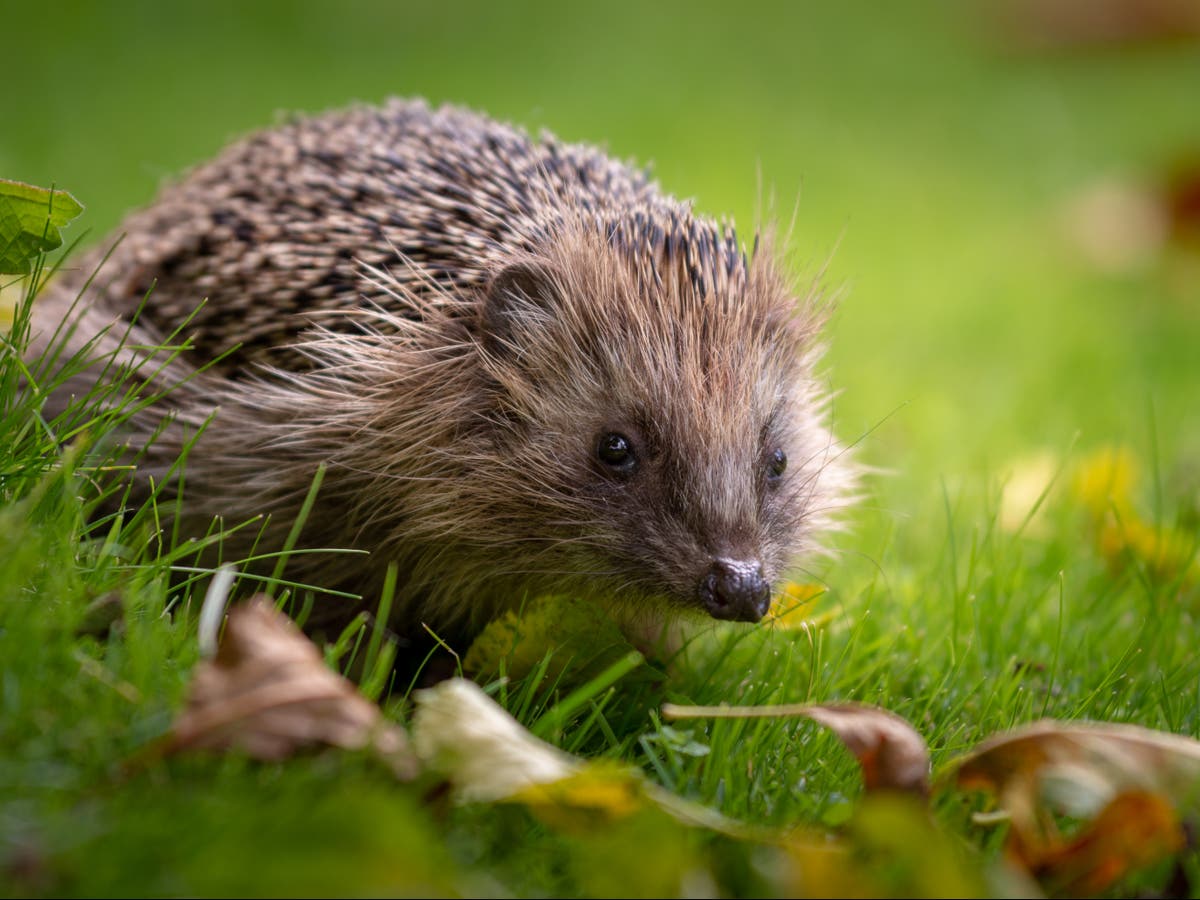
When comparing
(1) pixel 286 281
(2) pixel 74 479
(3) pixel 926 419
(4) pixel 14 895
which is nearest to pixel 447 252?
(1) pixel 286 281

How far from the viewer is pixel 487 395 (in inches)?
122

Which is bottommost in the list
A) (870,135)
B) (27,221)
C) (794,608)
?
(794,608)

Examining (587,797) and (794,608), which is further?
(794,608)

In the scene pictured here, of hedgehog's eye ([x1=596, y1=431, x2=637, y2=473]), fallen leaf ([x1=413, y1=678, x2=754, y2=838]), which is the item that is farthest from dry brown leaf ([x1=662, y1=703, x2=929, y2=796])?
hedgehog's eye ([x1=596, y1=431, x2=637, y2=473])

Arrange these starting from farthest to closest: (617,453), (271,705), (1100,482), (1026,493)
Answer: (1026,493) → (1100,482) → (617,453) → (271,705)

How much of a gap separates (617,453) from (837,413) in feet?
9.19

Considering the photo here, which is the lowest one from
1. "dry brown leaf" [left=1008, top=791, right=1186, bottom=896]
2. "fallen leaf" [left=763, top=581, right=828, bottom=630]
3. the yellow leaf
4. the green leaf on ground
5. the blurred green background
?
"dry brown leaf" [left=1008, top=791, right=1186, bottom=896]

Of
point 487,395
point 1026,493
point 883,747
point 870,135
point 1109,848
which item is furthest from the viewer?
point 870,135

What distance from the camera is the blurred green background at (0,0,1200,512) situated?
618 cm

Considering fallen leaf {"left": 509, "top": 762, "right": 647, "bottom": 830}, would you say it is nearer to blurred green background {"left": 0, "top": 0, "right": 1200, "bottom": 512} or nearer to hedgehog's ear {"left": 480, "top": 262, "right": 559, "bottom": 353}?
hedgehog's ear {"left": 480, "top": 262, "right": 559, "bottom": 353}

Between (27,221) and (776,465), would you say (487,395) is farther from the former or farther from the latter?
(27,221)

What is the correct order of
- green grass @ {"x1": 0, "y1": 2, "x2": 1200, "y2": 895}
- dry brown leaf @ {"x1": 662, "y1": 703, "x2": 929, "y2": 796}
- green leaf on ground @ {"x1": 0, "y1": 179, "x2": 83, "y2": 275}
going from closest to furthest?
green grass @ {"x1": 0, "y1": 2, "x2": 1200, "y2": 895}
dry brown leaf @ {"x1": 662, "y1": 703, "x2": 929, "y2": 796}
green leaf on ground @ {"x1": 0, "y1": 179, "x2": 83, "y2": 275}

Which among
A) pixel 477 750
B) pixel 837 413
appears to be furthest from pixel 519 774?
pixel 837 413

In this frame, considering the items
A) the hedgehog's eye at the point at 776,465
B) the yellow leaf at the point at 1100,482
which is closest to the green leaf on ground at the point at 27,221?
the hedgehog's eye at the point at 776,465
